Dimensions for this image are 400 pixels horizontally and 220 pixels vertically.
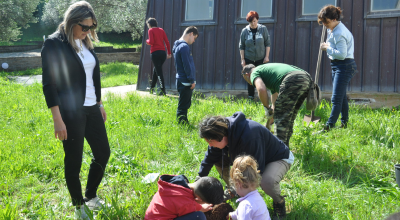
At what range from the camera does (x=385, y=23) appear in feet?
23.3

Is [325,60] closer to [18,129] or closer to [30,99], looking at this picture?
[18,129]

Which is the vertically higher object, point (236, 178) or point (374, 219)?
point (236, 178)

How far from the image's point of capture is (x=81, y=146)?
2953mm

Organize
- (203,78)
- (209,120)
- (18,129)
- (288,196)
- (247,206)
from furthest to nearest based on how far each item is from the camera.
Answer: (203,78) < (18,129) < (288,196) < (209,120) < (247,206)

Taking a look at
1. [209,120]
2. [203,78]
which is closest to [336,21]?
[209,120]

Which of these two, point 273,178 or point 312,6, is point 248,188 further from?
point 312,6

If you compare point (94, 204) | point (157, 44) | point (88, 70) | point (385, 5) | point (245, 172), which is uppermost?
point (385, 5)

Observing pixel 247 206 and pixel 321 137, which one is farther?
pixel 321 137

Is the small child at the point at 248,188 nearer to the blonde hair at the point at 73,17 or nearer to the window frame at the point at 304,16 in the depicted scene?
the blonde hair at the point at 73,17

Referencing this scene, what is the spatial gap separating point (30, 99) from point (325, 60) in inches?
271

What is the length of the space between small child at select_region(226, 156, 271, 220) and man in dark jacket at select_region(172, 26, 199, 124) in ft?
9.82

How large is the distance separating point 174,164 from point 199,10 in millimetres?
5623

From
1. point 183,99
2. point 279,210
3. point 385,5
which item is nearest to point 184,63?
point 183,99

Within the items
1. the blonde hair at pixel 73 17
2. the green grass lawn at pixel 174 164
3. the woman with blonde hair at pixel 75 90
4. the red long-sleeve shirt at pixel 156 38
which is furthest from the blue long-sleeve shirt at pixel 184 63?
the red long-sleeve shirt at pixel 156 38
